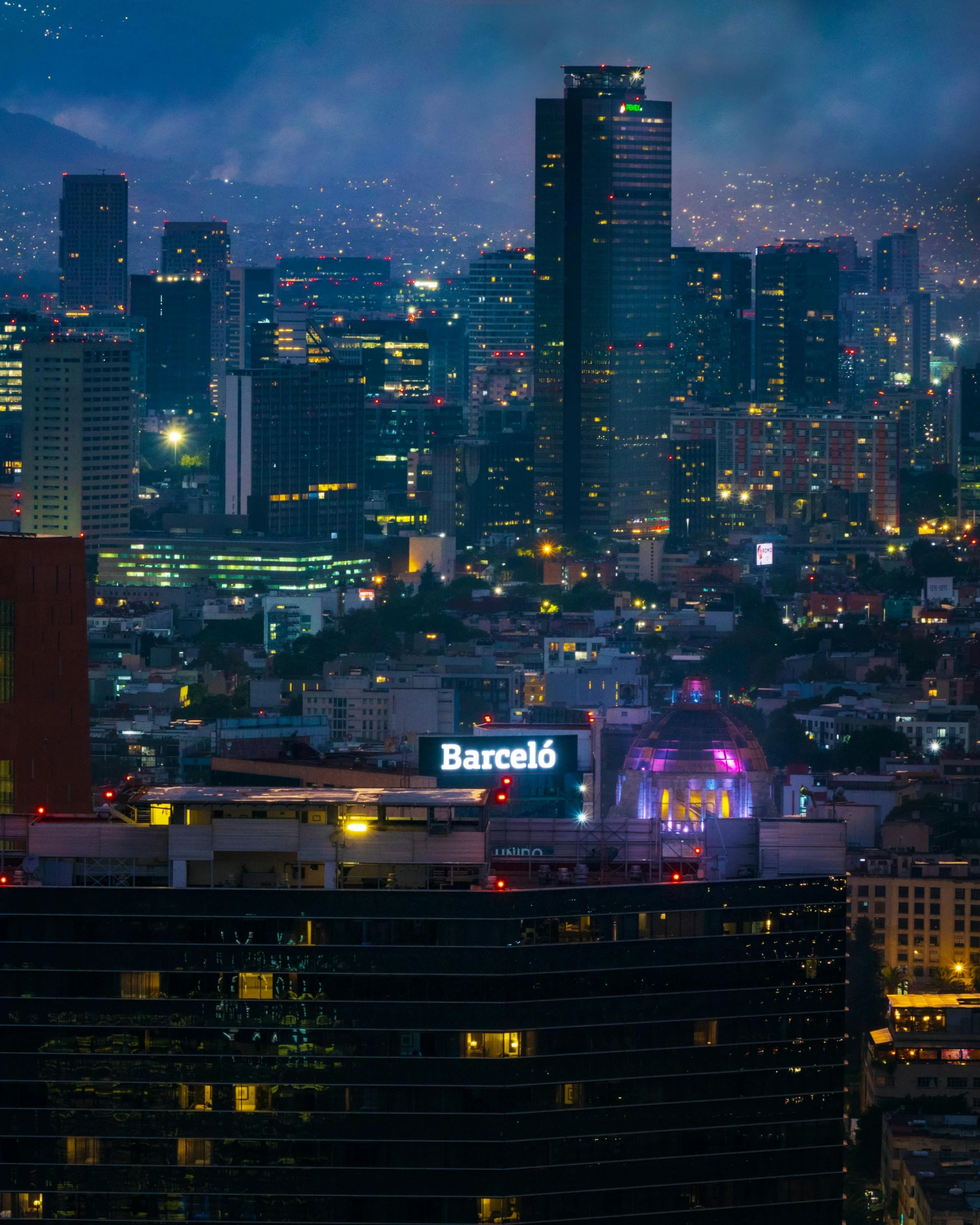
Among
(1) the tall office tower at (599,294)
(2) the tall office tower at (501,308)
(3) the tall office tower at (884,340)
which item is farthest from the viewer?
(2) the tall office tower at (501,308)

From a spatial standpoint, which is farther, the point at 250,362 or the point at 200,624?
the point at 250,362

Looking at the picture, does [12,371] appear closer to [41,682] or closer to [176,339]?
[176,339]

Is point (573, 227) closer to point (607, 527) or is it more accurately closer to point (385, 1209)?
point (607, 527)

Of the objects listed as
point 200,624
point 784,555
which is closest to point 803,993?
point 200,624

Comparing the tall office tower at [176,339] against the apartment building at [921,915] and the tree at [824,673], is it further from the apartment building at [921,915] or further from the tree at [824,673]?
the apartment building at [921,915]

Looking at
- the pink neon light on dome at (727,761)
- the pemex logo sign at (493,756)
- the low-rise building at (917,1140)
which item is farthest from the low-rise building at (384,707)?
the pemex logo sign at (493,756)

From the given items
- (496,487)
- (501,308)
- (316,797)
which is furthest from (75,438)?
(316,797)

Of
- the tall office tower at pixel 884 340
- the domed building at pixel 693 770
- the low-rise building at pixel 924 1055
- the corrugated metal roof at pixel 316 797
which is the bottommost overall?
the low-rise building at pixel 924 1055

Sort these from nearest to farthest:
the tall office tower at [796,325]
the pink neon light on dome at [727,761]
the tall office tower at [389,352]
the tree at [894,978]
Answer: the tree at [894,978]
the pink neon light on dome at [727,761]
the tall office tower at [389,352]
the tall office tower at [796,325]
